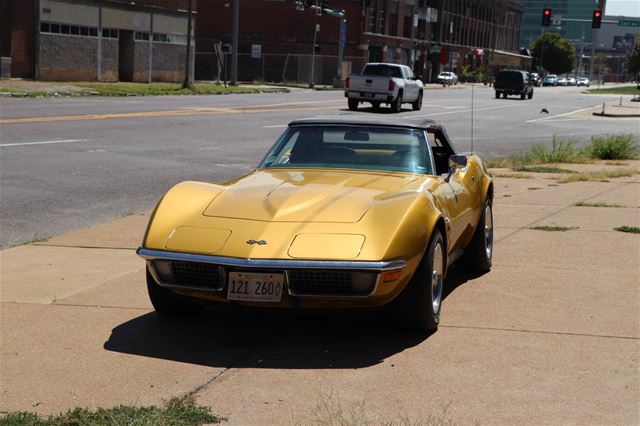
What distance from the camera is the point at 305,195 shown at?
645 centimetres

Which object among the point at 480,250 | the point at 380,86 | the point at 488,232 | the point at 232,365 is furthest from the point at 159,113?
the point at 232,365

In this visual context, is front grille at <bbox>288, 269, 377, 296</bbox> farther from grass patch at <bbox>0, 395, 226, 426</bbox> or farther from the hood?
grass patch at <bbox>0, 395, 226, 426</bbox>

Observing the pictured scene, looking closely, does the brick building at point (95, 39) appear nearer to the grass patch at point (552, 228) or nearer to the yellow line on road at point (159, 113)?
the yellow line on road at point (159, 113)

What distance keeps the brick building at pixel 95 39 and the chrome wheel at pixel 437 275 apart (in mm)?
46718

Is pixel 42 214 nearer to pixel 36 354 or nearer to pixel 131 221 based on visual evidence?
pixel 131 221

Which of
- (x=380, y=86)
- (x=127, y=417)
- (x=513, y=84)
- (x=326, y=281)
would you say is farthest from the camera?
(x=513, y=84)

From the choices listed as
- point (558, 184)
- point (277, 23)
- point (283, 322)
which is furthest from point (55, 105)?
point (277, 23)

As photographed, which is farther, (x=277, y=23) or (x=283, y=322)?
(x=277, y=23)

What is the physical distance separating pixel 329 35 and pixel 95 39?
108 feet

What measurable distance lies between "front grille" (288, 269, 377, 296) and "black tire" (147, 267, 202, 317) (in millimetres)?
927

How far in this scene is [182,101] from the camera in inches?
1551

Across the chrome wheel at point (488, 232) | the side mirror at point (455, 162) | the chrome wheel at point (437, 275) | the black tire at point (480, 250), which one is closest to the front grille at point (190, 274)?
the chrome wheel at point (437, 275)

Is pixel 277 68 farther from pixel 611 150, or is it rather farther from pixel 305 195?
pixel 305 195

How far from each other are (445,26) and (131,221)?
3986 inches
